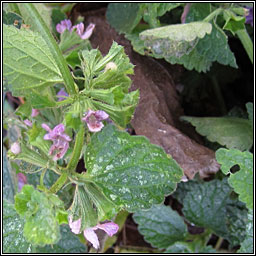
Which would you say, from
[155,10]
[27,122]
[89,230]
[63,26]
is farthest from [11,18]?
[89,230]

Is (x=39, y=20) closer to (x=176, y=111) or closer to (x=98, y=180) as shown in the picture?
(x=98, y=180)

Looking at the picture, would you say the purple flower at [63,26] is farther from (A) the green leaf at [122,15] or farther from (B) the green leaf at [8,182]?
(B) the green leaf at [8,182]

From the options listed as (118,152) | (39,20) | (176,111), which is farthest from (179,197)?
(39,20)

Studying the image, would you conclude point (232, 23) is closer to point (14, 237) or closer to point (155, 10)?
point (155, 10)

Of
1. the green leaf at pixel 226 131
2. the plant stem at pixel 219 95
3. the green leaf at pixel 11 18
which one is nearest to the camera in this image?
the green leaf at pixel 11 18

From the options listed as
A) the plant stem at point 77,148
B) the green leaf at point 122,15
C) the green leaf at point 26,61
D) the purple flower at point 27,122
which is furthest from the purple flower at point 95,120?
the green leaf at point 122,15

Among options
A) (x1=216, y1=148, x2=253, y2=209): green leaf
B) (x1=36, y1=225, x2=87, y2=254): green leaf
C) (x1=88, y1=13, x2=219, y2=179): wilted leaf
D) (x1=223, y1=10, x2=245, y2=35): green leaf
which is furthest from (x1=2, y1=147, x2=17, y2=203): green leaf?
(x1=223, y1=10, x2=245, y2=35): green leaf
